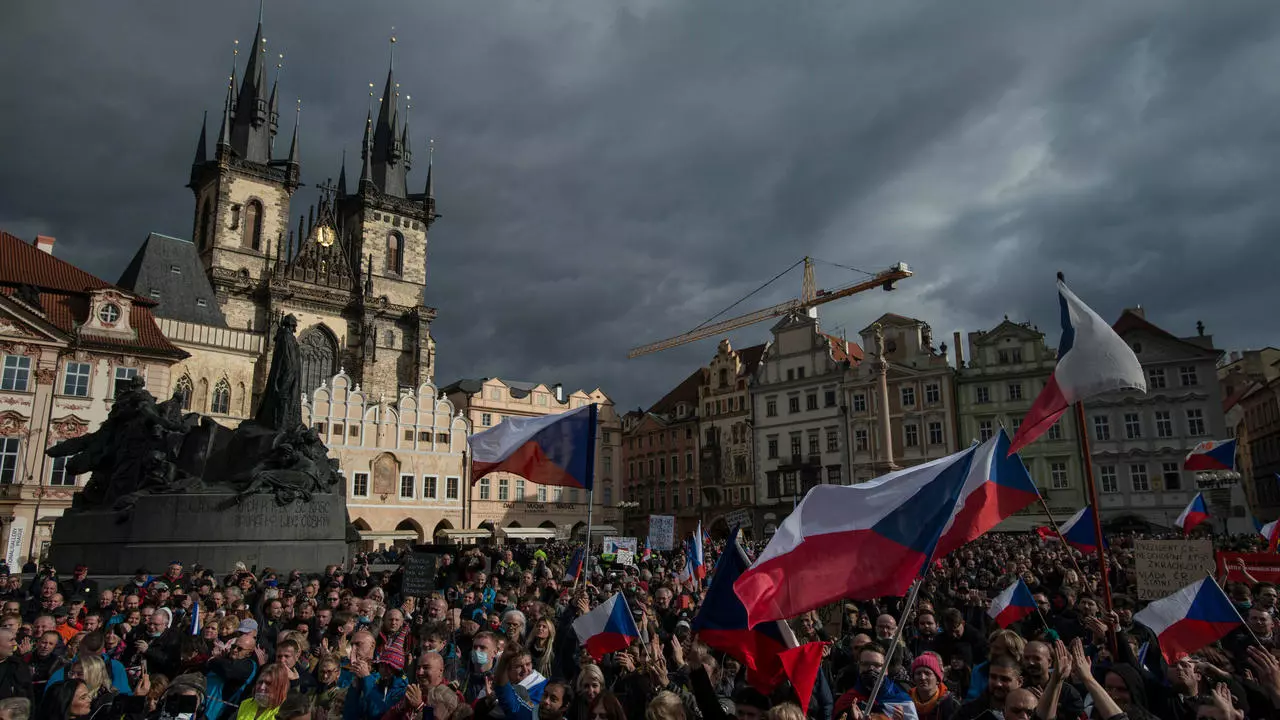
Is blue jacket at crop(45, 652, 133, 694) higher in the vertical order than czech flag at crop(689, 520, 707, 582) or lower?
lower

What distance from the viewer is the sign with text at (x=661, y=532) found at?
69.1 ft

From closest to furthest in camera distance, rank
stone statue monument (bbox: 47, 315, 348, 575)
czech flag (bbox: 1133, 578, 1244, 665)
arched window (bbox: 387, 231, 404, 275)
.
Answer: czech flag (bbox: 1133, 578, 1244, 665), stone statue monument (bbox: 47, 315, 348, 575), arched window (bbox: 387, 231, 404, 275)

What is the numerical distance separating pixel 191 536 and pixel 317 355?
49711 mm

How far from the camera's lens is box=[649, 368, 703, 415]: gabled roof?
6762 centimetres

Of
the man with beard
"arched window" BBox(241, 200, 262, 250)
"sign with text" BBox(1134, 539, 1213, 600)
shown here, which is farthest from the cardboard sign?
"arched window" BBox(241, 200, 262, 250)

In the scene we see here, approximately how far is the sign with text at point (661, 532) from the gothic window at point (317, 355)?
1698 inches

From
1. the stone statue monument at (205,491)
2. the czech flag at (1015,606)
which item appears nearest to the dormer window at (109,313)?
the stone statue monument at (205,491)

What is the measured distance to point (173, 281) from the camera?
2085 inches

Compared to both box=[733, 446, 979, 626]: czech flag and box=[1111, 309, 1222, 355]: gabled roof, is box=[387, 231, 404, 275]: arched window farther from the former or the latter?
box=[733, 446, 979, 626]: czech flag

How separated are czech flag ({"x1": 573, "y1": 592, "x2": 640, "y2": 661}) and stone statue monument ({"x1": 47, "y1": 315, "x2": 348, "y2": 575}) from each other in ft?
30.0

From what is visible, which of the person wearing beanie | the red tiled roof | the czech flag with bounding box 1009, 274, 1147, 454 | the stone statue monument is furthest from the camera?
the red tiled roof

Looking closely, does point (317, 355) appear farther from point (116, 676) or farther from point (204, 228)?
point (116, 676)

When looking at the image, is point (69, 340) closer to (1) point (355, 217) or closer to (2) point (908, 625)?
(1) point (355, 217)

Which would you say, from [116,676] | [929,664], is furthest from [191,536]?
[929,664]
